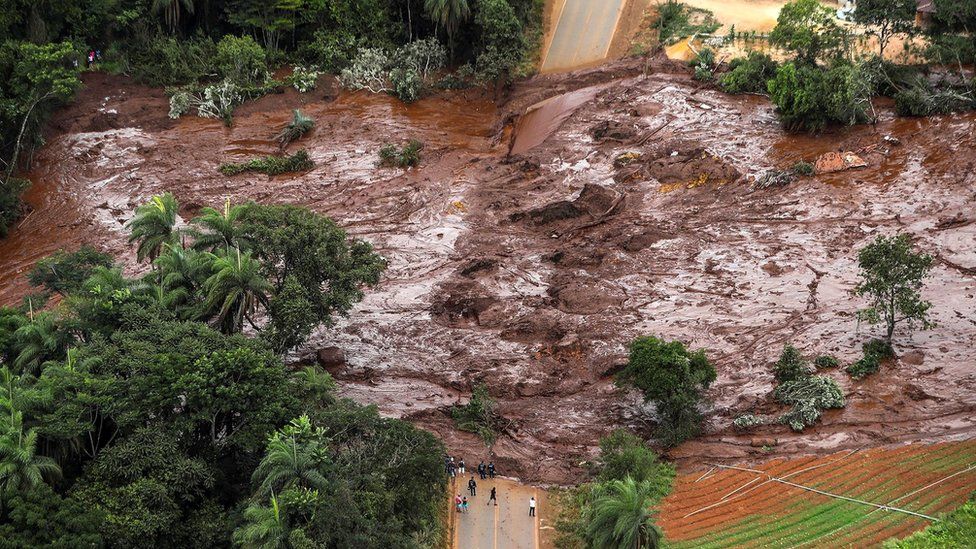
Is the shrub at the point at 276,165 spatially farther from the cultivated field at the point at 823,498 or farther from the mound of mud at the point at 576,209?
the cultivated field at the point at 823,498

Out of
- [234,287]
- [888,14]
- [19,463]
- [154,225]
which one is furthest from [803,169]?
[19,463]

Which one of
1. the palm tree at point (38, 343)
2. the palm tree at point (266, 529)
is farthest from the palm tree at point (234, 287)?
the palm tree at point (266, 529)

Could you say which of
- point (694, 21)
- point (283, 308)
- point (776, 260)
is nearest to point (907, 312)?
point (776, 260)

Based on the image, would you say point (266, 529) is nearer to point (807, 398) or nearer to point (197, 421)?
point (197, 421)

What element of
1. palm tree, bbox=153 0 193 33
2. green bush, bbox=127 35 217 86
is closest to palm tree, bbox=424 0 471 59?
green bush, bbox=127 35 217 86

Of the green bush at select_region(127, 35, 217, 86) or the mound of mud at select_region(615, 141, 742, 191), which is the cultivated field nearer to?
the mound of mud at select_region(615, 141, 742, 191)

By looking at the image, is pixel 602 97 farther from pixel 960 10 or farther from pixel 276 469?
pixel 276 469

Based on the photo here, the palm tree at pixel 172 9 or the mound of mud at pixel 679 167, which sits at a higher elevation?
the palm tree at pixel 172 9
